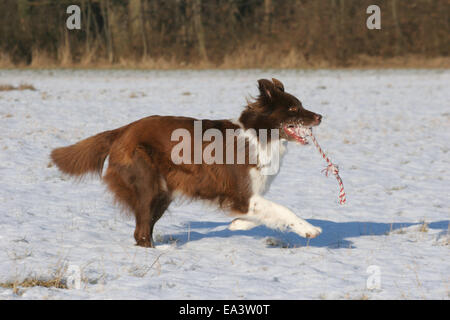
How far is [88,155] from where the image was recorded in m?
5.76

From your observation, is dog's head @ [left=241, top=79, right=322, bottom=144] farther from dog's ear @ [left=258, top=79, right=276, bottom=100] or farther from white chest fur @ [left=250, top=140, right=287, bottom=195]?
white chest fur @ [left=250, top=140, right=287, bottom=195]

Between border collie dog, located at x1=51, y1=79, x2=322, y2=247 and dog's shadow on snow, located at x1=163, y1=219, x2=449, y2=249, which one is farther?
dog's shadow on snow, located at x1=163, y1=219, x2=449, y2=249

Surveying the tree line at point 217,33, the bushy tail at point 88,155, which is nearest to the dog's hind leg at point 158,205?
the bushy tail at point 88,155

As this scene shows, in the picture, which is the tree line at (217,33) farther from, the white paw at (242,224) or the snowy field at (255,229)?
the white paw at (242,224)

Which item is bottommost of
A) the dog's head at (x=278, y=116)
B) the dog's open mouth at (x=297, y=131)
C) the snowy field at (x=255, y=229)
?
the snowy field at (x=255, y=229)

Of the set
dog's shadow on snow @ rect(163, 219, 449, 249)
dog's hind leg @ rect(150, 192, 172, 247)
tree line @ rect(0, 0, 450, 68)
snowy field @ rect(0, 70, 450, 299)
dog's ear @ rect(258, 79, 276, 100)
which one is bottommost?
dog's shadow on snow @ rect(163, 219, 449, 249)

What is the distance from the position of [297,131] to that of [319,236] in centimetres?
109

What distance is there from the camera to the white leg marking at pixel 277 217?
17.9 feet

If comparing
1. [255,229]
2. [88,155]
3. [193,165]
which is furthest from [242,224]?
[88,155]

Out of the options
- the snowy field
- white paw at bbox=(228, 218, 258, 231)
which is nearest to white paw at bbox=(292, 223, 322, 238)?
the snowy field

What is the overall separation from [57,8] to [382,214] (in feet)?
70.5

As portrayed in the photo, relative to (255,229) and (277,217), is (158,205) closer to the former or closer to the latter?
(277,217)

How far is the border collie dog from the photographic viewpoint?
5488mm
